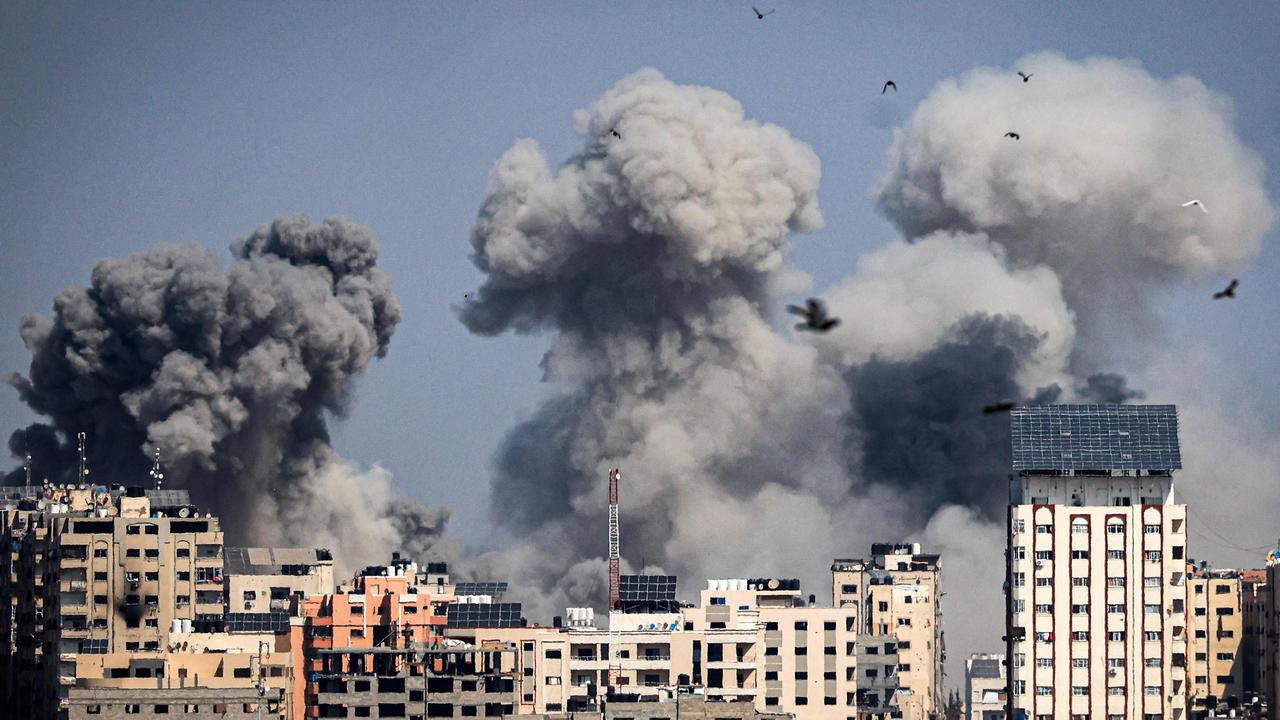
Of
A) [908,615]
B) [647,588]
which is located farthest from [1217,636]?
[647,588]

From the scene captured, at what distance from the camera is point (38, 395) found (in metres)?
140

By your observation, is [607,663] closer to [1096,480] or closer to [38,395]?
[1096,480]

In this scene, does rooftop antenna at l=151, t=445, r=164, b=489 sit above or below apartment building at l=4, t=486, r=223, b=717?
above

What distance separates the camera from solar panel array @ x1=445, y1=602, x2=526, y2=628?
101 m

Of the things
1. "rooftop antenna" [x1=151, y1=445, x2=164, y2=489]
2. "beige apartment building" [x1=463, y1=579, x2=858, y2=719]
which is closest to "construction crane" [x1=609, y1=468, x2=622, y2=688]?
"beige apartment building" [x1=463, y1=579, x2=858, y2=719]

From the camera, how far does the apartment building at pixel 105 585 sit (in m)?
110

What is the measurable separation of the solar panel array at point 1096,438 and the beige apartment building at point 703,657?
1186 centimetres

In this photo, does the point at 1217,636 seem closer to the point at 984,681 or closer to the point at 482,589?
the point at 984,681

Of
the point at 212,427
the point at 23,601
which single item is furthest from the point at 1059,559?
the point at 212,427

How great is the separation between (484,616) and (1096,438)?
68.4 ft

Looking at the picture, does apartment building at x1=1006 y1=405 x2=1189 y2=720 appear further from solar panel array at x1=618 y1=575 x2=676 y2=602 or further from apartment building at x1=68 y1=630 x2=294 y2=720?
apartment building at x1=68 y1=630 x2=294 y2=720

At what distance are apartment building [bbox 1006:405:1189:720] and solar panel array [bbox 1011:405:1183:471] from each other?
361 millimetres

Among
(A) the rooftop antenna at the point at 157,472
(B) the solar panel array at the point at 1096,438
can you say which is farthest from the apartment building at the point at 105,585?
(B) the solar panel array at the point at 1096,438

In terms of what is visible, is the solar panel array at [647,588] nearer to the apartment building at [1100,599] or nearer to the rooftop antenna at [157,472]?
the apartment building at [1100,599]
